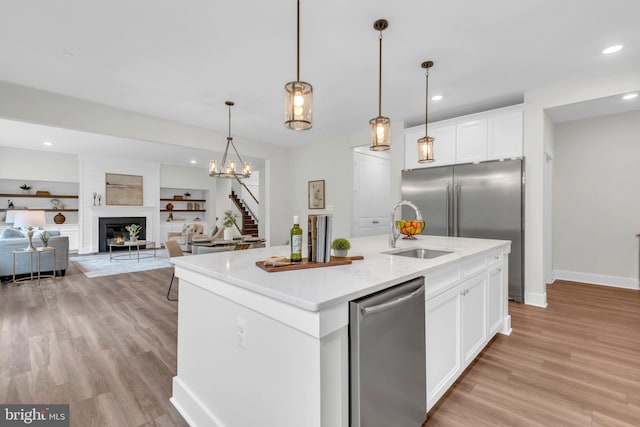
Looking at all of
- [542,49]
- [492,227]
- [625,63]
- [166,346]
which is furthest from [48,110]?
[625,63]

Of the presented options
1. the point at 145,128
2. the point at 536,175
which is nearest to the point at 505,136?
the point at 536,175

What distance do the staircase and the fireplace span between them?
293 cm

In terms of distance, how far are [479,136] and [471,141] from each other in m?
0.11

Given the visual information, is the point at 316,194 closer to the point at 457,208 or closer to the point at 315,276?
the point at 457,208

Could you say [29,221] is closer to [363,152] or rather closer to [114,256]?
[114,256]

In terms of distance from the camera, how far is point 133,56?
282 cm

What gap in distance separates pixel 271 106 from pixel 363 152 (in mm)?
2391

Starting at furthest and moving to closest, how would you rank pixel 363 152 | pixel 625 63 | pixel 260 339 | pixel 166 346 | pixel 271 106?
1. pixel 363 152
2. pixel 271 106
3. pixel 625 63
4. pixel 166 346
5. pixel 260 339

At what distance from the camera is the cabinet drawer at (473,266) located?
1974 millimetres

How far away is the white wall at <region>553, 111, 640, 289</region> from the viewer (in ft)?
13.7

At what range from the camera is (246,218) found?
34.8 feet

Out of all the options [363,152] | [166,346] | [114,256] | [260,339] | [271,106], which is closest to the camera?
[260,339]

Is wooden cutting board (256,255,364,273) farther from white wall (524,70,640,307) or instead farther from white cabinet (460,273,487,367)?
white wall (524,70,640,307)

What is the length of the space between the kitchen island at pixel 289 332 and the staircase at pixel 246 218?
846 cm
